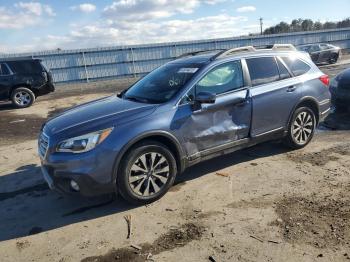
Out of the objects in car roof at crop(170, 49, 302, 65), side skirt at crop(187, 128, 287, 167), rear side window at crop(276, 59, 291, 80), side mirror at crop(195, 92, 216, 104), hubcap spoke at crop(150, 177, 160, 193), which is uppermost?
car roof at crop(170, 49, 302, 65)

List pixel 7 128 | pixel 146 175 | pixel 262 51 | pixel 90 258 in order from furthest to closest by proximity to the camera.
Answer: pixel 7 128 < pixel 262 51 < pixel 146 175 < pixel 90 258

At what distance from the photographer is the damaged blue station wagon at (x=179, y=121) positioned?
4398 mm

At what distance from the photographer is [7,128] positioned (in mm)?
10375

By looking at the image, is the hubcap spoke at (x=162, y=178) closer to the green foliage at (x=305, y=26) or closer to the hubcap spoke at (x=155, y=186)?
the hubcap spoke at (x=155, y=186)

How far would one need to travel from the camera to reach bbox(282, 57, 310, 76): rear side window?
6.28 m

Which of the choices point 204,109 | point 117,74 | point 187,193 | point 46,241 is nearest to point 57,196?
point 46,241

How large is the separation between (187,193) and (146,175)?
66 centimetres

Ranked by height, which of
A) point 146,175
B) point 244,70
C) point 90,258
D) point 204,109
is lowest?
point 90,258

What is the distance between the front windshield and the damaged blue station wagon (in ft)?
0.07

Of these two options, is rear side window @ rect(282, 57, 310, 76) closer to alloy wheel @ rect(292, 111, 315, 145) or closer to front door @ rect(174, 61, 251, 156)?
alloy wheel @ rect(292, 111, 315, 145)

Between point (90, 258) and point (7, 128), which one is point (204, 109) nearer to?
point (90, 258)

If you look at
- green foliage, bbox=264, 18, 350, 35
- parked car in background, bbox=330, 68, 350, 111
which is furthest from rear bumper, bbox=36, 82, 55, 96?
green foliage, bbox=264, 18, 350, 35

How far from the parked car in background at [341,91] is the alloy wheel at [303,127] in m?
2.39

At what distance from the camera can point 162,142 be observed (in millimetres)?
4824
